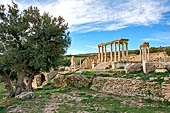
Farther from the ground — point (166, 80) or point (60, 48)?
point (60, 48)

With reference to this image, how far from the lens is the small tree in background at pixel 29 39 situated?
636 inches

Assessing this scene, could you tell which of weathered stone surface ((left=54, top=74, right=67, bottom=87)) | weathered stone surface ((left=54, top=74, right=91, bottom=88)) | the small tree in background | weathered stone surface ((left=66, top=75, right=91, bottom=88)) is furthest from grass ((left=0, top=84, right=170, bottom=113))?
weathered stone surface ((left=54, top=74, right=67, bottom=87))

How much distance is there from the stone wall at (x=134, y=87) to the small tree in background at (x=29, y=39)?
6172 mm

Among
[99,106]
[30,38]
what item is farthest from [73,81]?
[99,106]

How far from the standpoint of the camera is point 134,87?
1484 centimetres

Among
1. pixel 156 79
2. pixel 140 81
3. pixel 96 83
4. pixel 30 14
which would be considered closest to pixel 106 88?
pixel 96 83

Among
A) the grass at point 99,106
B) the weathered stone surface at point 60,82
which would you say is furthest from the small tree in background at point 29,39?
the weathered stone surface at point 60,82

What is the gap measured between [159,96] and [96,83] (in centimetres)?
894

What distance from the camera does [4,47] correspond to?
1616 centimetres

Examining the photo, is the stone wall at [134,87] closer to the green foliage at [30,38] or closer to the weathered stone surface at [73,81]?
the weathered stone surface at [73,81]

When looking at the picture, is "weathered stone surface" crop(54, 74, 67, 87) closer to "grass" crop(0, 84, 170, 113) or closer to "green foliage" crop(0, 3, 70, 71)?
"green foliage" crop(0, 3, 70, 71)

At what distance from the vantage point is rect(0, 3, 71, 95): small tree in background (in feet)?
53.0

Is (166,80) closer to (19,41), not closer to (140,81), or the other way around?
(140,81)

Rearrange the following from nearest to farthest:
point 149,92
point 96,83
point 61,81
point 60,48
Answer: point 149,92 → point 60,48 → point 96,83 → point 61,81
